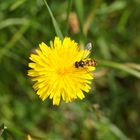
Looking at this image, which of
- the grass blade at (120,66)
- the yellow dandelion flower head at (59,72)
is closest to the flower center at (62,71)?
the yellow dandelion flower head at (59,72)

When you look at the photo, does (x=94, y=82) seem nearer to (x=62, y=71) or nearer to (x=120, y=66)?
(x=120, y=66)

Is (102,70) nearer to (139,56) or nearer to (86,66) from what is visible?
(139,56)

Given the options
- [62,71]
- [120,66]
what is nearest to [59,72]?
[62,71]

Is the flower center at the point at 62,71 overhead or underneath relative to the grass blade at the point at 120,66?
underneath

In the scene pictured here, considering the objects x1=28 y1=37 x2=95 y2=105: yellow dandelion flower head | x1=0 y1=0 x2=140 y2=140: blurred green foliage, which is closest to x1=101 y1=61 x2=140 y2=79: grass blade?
x1=0 y1=0 x2=140 y2=140: blurred green foliage

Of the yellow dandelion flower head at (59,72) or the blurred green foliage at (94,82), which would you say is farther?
the blurred green foliage at (94,82)

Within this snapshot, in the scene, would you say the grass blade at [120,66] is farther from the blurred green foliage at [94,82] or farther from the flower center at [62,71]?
the flower center at [62,71]
